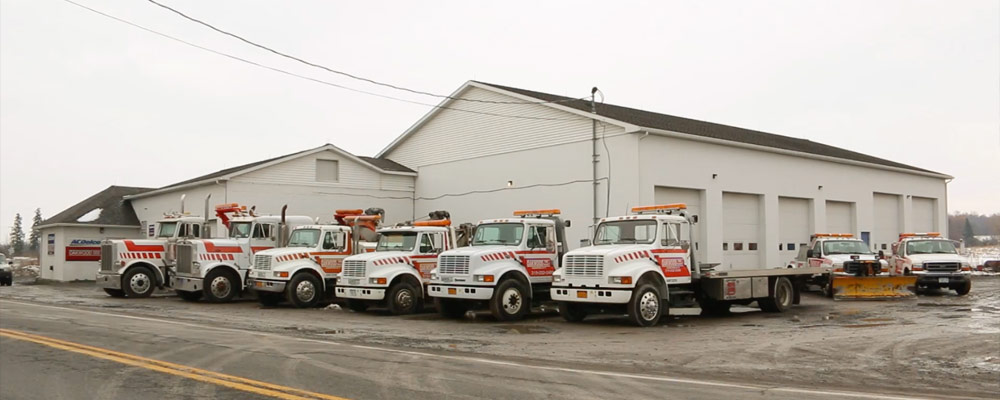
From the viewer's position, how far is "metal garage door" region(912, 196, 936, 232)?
39062 mm

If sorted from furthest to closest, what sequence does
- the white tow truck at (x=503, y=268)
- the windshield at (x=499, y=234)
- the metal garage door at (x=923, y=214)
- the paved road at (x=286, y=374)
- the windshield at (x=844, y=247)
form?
the metal garage door at (x=923, y=214), the windshield at (x=844, y=247), the windshield at (x=499, y=234), the white tow truck at (x=503, y=268), the paved road at (x=286, y=374)

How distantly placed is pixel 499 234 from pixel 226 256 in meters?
9.50

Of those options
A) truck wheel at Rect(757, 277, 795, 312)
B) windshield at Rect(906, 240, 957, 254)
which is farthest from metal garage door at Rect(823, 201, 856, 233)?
truck wheel at Rect(757, 277, 795, 312)

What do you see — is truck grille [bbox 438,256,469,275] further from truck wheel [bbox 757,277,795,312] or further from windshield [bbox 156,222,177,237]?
windshield [bbox 156,222,177,237]

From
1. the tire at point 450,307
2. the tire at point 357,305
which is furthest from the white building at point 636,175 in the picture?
the tire at point 357,305

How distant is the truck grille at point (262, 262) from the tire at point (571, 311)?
884cm

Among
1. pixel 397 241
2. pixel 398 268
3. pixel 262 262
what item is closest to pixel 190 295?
pixel 262 262

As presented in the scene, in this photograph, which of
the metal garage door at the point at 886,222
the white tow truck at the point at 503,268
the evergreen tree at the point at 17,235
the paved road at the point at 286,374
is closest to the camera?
the paved road at the point at 286,374

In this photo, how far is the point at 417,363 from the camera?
33.4ft

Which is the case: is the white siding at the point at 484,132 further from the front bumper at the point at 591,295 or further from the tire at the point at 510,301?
the front bumper at the point at 591,295

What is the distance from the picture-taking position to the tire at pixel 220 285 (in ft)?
75.3

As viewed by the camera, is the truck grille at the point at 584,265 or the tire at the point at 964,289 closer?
the truck grille at the point at 584,265

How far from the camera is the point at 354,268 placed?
63.9 feet

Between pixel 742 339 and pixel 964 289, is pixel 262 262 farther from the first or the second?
pixel 964 289
